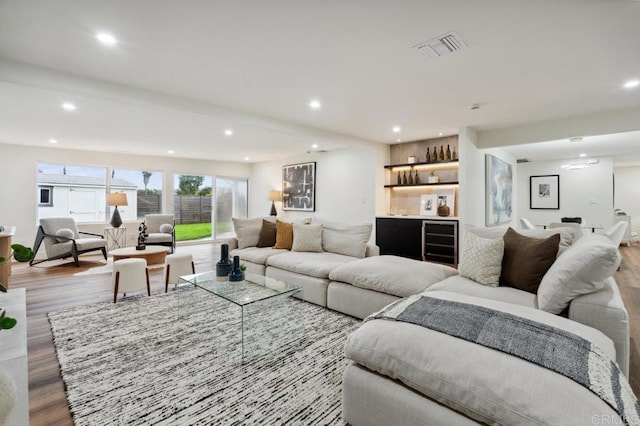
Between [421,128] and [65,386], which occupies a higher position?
[421,128]

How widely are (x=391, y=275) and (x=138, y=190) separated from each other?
24.1ft

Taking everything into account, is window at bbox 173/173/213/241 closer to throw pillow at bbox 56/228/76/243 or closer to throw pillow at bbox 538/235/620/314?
throw pillow at bbox 56/228/76/243

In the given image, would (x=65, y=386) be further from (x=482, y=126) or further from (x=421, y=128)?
(x=482, y=126)

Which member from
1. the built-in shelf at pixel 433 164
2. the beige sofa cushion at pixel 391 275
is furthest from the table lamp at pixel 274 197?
the beige sofa cushion at pixel 391 275

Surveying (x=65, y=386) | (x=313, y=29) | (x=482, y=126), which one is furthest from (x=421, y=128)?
(x=65, y=386)

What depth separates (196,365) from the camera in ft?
6.82

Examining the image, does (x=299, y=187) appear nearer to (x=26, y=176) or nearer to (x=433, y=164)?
(x=433, y=164)

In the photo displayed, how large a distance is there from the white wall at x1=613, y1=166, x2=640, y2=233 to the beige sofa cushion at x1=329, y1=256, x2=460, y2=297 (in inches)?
381

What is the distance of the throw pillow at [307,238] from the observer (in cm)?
394

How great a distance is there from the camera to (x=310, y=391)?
5.91 ft

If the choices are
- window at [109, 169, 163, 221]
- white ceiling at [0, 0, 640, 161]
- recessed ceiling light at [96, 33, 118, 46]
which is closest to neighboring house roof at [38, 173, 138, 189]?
window at [109, 169, 163, 221]

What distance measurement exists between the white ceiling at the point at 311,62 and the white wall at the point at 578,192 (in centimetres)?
453

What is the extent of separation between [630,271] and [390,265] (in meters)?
5.10

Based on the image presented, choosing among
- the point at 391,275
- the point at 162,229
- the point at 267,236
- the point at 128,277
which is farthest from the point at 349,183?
the point at 128,277
